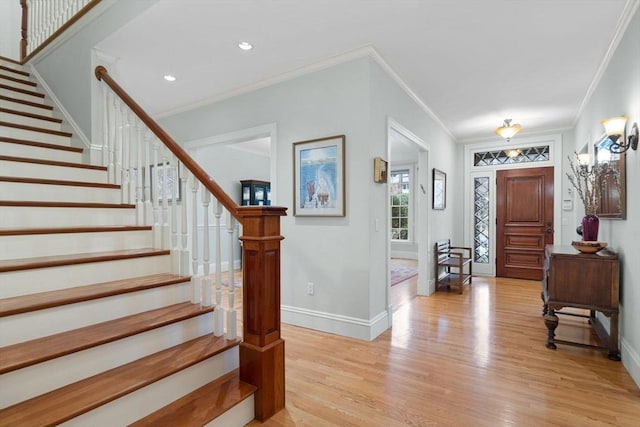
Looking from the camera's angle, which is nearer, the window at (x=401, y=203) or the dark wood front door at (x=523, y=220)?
the dark wood front door at (x=523, y=220)

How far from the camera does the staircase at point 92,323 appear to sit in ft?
4.45

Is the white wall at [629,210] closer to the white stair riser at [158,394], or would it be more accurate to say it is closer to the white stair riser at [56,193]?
the white stair riser at [158,394]

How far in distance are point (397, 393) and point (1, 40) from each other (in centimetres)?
671

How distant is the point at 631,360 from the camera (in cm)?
231

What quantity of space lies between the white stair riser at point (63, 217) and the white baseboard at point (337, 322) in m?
1.75

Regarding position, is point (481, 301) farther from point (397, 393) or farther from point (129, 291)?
point (129, 291)

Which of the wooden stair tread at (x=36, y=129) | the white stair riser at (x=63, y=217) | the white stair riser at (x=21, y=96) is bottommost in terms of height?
the white stair riser at (x=63, y=217)

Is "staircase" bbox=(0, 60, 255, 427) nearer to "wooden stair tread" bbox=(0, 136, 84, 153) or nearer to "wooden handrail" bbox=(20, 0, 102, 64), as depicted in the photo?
"wooden stair tread" bbox=(0, 136, 84, 153)

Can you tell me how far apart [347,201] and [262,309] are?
4.95 ft

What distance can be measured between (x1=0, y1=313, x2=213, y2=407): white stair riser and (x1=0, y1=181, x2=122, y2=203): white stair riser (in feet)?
4.73

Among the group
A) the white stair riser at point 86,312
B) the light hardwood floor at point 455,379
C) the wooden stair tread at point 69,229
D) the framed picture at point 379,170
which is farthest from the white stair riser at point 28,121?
the framed picture at point 379,170

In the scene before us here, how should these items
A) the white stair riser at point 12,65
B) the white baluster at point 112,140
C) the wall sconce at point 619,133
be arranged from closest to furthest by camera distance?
1. the wall sconce at point 619,133
2. the white baluster at point 112,140
3. the white stair riser at point 12,65

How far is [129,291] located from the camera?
72.3 inches

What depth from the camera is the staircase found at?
4.45 feet
